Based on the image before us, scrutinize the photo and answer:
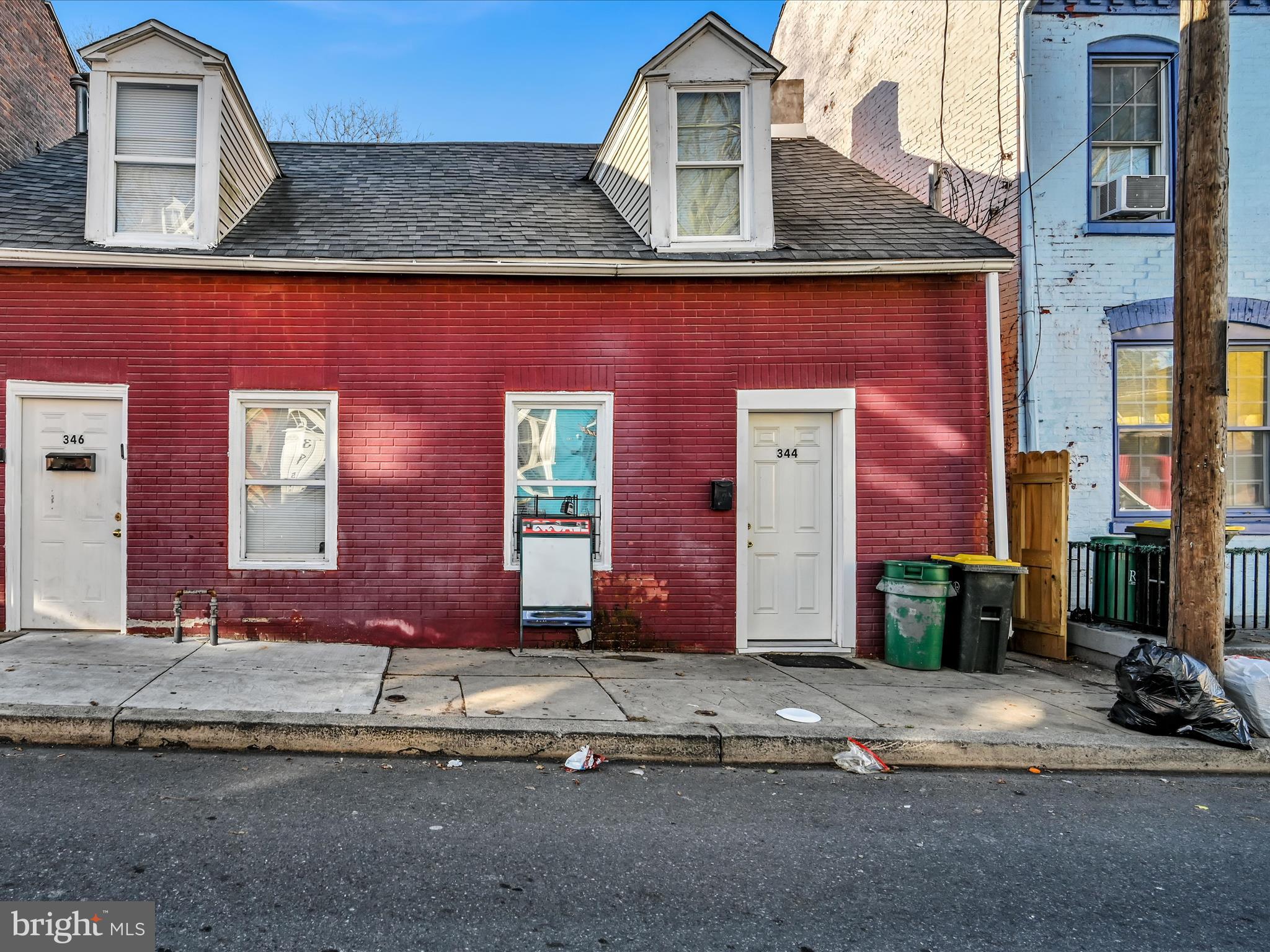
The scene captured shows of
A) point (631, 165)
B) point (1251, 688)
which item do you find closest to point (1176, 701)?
point (1251, 688)

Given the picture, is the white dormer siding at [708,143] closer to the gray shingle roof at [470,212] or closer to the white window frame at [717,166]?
the white window frame at [717,166]

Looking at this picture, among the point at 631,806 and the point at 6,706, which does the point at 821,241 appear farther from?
the point at 6,706

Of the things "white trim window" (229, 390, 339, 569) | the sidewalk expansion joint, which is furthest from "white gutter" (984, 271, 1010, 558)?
the sidewalk expansion joint

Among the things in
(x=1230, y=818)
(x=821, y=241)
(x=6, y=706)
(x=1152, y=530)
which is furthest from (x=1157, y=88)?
(x=6, y=706)

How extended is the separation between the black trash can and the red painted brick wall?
71cm

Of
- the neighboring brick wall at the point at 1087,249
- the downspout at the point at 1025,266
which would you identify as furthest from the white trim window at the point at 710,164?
the neighboring brick wall at the point at 1087,249

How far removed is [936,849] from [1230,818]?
2008mm

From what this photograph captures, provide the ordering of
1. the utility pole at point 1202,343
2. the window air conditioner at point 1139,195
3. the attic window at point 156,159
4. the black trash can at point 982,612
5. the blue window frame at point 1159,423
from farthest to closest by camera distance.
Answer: the blue window frame at point 1159,423 < the window air conditioner at point 1139,195 < the attic window at point 156,159 < the black trash can at point 982,612 < the utility pole at point 1202,343

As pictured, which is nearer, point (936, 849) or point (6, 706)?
point (936, 849)

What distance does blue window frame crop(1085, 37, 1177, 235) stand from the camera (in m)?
8.96

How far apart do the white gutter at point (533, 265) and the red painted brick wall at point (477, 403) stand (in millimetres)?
166

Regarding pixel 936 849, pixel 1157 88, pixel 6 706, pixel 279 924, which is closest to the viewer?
pixel 279 924

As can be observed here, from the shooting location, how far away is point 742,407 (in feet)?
25.9

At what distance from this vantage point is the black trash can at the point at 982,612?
7.26 meters
